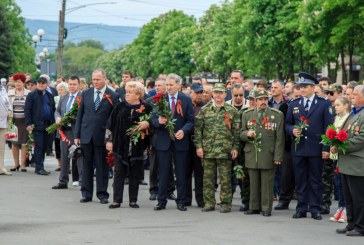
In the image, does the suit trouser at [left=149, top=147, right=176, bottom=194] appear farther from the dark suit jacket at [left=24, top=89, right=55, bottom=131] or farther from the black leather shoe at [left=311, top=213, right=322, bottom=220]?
the dark suit jacket at [left=24, top=89, right=55, bottom=131]

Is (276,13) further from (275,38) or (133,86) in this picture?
(133,86)

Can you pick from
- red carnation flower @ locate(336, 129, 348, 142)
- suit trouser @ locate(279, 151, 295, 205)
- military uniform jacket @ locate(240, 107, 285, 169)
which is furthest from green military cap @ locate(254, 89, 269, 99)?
red carnation flower @ locate(336, 129, 348, 142)

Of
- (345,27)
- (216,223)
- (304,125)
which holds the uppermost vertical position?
(345,27)

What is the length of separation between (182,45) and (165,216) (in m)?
79.3

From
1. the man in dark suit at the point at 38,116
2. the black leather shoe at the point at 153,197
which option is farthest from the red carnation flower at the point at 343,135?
the man in dark suit at the point at 38,116

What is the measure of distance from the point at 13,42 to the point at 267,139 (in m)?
69.6

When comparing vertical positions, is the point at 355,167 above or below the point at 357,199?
above

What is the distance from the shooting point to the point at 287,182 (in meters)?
15.4

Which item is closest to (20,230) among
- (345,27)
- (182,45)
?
(345,27)

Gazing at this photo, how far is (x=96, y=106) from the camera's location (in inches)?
616

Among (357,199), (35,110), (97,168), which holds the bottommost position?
(357,199)

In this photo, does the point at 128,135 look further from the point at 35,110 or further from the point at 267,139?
the point at 35,110

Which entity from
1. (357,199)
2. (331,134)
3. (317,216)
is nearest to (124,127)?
(317,216)

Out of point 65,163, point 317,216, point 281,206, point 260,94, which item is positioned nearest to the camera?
point 317,216
